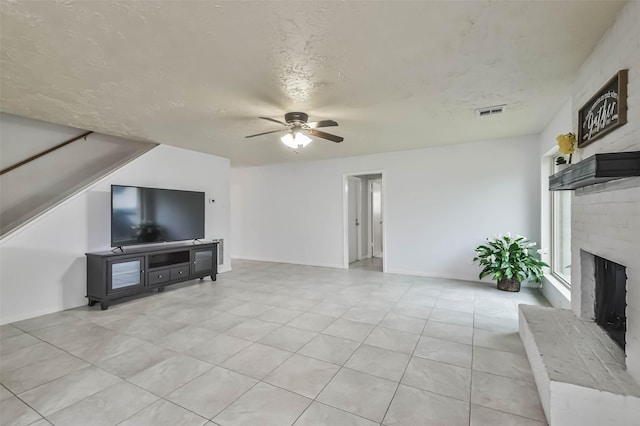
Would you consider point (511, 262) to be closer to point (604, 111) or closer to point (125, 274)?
point (604, 111)

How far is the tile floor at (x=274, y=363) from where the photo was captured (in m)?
1.79

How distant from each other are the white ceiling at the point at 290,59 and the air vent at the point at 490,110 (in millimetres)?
101

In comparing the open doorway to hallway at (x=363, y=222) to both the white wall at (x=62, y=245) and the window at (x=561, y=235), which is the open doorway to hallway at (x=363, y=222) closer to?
the window at (x=561, y=235)

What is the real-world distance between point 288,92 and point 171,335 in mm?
2738

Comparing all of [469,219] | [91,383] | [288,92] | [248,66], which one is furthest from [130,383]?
[469,219]

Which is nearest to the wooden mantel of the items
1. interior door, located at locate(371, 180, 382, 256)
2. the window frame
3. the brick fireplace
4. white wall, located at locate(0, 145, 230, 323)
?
the brick fireplace

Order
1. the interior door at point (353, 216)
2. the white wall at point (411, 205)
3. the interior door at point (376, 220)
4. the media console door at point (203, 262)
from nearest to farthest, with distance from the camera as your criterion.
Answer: the white wall at point (411, 205) < the media console door at point (203, 262) < the interior door at point (353, 216) < the interior door at point (376, 220)

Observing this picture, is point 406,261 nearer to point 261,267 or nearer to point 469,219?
point 469,219

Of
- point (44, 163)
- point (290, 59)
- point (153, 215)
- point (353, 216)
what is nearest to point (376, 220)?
point (353, 216)

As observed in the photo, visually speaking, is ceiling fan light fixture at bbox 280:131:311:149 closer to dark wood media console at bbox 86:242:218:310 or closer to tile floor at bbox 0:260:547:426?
tile floor at bbox 0:260:547:426

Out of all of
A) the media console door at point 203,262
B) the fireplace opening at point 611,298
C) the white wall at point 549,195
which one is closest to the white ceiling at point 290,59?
the white wall at point 549,195

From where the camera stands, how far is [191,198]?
5012 mm

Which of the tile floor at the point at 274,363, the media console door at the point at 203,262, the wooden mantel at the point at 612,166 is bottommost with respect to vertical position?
the tile floor at the point at 274,363

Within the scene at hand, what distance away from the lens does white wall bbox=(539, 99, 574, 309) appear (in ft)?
10.6
